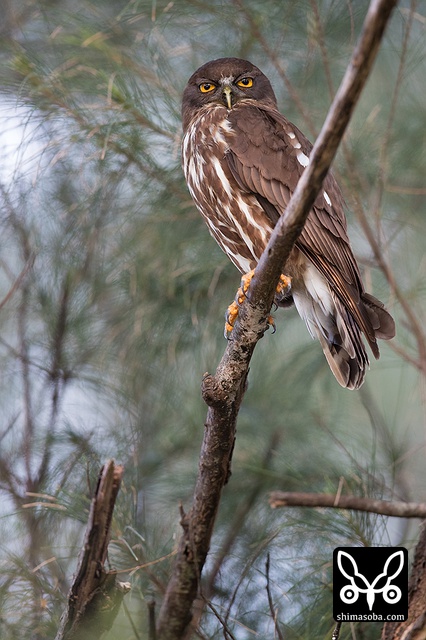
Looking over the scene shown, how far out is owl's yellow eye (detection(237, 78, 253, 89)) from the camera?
3.01m

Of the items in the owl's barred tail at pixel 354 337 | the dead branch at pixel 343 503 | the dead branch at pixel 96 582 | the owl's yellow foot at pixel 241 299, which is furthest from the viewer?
the owl's barred tail at pixel 354 337

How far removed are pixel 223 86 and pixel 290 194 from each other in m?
0.63

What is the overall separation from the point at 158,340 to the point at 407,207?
1.24 metres

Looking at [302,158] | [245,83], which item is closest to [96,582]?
[302,158]

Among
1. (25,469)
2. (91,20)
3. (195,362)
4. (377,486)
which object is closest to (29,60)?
(91,20)

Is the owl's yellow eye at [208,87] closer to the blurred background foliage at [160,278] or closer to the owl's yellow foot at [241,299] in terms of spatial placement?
the blurred background foliage at [160,278]

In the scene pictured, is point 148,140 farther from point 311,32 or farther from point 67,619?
point 67,619

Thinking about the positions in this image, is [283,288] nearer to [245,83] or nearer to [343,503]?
[245,83]

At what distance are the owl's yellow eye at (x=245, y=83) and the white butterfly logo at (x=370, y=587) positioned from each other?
1.73 m

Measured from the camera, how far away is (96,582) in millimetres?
1965

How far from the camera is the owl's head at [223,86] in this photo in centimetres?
298

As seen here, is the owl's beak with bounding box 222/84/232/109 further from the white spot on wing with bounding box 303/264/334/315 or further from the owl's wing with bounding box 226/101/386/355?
the white spot on wing with bounding box 303/264/334/315

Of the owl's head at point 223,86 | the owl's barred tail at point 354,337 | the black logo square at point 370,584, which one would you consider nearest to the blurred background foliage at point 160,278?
the owl's head at point 223,86

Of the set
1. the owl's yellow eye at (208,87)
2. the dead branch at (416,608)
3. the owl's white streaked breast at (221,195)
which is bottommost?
the dead branch at (416,608)
